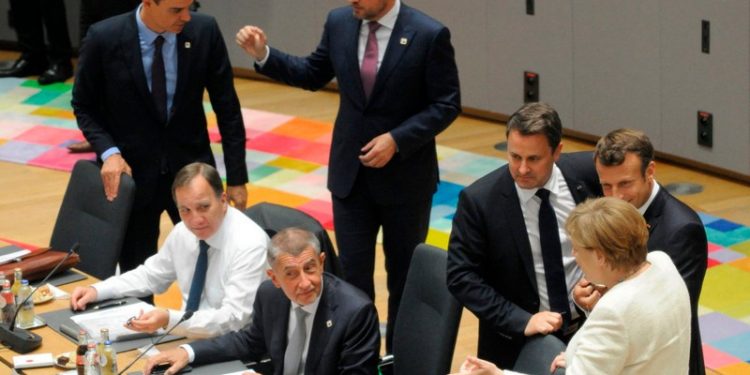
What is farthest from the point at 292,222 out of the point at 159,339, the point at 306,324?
the point at 159,339

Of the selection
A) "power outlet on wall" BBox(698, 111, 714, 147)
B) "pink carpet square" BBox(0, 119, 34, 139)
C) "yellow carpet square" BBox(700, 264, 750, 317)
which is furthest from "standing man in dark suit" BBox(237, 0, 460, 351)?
"pink carpet square" BBox(0, 119, 34, 139)

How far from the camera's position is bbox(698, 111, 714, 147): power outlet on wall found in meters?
8.63

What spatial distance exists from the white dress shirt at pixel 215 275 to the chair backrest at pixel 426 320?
2.09 ft

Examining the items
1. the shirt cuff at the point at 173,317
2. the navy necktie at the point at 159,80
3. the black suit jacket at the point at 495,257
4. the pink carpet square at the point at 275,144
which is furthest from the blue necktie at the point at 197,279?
the pink carpet square at the point at 275,144

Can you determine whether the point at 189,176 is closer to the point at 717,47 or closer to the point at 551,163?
the point at 551,163

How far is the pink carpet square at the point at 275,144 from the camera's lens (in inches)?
391

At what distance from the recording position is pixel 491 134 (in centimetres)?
1002

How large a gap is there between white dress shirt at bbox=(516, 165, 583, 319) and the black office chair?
11.8 inches

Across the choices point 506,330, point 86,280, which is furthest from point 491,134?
point 506,330

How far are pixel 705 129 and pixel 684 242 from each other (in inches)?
184

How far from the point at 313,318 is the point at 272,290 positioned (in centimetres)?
21

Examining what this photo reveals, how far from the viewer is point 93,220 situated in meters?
5.91

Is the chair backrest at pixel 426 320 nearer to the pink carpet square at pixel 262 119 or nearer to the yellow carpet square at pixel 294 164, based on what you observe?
the yellow carpet square at pixel 294 164

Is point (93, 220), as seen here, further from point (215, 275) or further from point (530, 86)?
point (530, 86)
